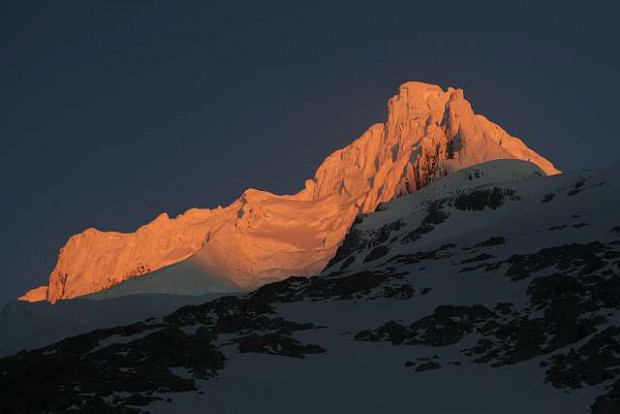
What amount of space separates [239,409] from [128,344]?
483 inches

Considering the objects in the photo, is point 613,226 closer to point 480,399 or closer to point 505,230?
point 505,230

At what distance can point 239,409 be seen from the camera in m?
38.2

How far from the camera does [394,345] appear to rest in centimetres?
5003

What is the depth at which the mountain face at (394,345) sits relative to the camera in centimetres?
3834

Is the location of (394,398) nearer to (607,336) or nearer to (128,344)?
(607,336)

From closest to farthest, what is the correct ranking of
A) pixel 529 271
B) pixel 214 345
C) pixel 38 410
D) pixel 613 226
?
pixel 38 410
pixel 214 345
pixel 529 271
pixel 613 226

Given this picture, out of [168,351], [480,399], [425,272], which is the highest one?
[425,272]

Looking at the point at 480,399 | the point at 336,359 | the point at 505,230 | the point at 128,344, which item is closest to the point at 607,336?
the point at 480,399

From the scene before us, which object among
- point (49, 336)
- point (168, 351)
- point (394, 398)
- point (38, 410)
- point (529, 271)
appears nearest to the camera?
point (38, 410)

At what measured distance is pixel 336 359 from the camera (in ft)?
157

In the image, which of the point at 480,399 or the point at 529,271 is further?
the point at 529,271

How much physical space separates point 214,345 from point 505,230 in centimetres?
3775

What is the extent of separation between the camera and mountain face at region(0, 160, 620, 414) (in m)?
38.3

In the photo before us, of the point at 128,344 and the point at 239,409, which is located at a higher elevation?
the point at 128,344
